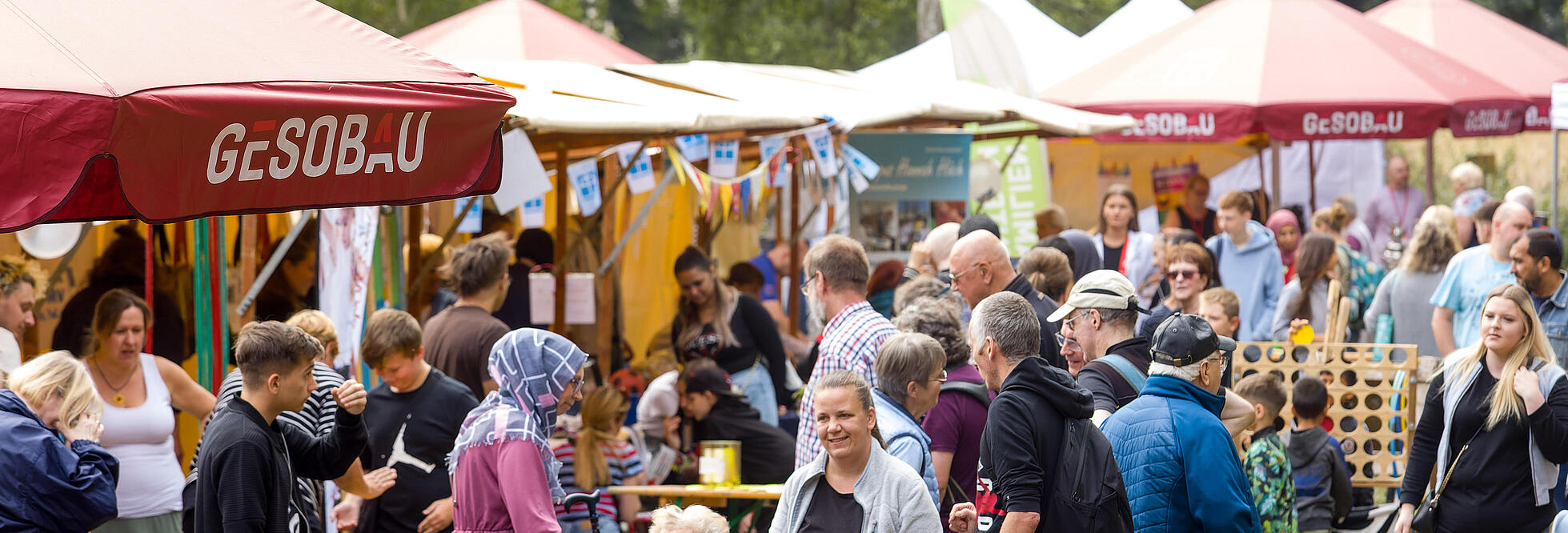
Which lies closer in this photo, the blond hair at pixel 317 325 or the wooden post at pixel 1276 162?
the blond hair at pixel 317 325

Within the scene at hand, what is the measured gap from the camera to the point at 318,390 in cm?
517

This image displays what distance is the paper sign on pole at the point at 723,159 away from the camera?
7.98 meters

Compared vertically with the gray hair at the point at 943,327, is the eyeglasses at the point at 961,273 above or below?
above

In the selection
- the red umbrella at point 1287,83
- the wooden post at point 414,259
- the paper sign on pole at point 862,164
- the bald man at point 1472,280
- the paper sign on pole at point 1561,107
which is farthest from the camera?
the red umbrella at point 1287,83

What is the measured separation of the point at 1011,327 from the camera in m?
4.16

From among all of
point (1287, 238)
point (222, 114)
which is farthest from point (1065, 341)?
point (1287, 238)

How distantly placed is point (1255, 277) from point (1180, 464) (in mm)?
5329

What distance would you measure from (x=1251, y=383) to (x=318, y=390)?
3.64 meters

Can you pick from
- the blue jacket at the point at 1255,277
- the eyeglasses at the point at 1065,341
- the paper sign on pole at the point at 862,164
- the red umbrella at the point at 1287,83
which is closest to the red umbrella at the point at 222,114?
the eyeglasses at the point at 1065,341

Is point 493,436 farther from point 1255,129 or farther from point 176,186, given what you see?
point 1255,129

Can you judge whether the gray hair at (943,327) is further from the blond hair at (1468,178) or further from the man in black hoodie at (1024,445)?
the blond hair at (1468,178)

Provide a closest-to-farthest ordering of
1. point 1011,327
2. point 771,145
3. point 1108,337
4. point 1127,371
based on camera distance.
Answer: point 1011,327 → point 1127,371 → point 1108,337 → point 771,145

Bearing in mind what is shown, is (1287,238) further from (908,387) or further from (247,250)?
(247,250)

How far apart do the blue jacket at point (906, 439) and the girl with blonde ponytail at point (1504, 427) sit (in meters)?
2.24
